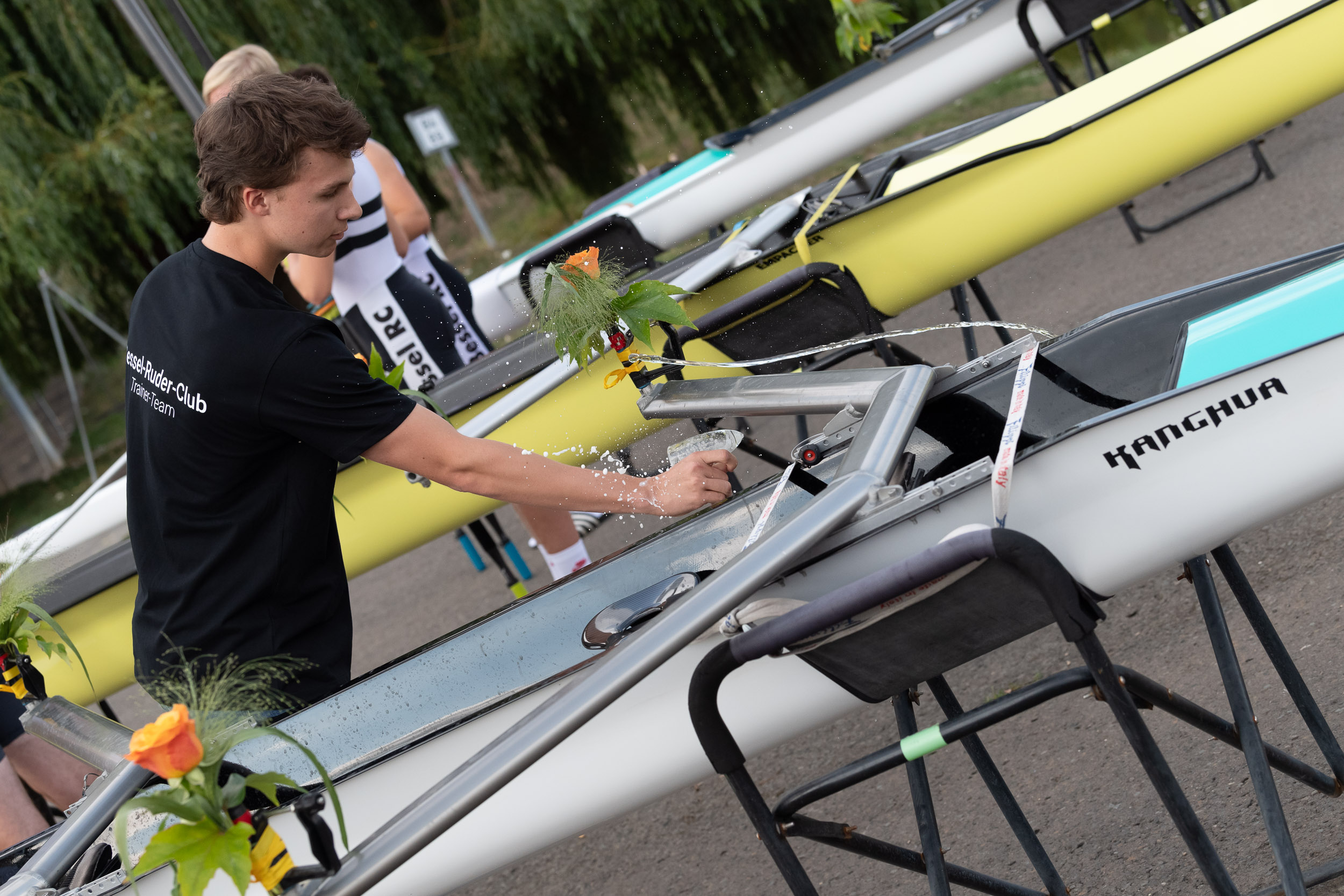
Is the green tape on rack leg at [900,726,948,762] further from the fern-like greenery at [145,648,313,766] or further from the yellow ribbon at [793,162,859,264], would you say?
the yellow ribbon at [793,162,859,264]

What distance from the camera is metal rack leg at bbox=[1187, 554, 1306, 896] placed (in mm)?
1560

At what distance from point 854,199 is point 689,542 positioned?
6.11 feet

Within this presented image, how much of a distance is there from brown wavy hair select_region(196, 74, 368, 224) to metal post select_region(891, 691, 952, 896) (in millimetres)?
1277

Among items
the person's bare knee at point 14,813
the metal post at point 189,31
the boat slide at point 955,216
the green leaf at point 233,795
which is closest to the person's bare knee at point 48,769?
the person's bare knee at point 14,813

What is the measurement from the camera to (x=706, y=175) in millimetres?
5375

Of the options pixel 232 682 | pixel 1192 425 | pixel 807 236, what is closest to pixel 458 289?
pixel 807 236

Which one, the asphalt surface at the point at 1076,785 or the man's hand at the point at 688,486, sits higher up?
the man's hand at the point at 688,486

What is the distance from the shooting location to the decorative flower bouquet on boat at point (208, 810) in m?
1.39

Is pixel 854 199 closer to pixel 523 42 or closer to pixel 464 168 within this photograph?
pixel 523 42

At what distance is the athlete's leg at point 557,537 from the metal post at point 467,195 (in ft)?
14.8

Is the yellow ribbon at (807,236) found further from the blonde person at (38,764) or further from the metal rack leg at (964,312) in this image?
the blonde person at (38,764)

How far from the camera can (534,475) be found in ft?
6.61

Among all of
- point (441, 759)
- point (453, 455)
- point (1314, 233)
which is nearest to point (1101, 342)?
point (453, 455)

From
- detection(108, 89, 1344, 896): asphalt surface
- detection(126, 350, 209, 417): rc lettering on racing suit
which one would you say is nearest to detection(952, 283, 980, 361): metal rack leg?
detection(108, 89, 1344, 896): asphalt surface
